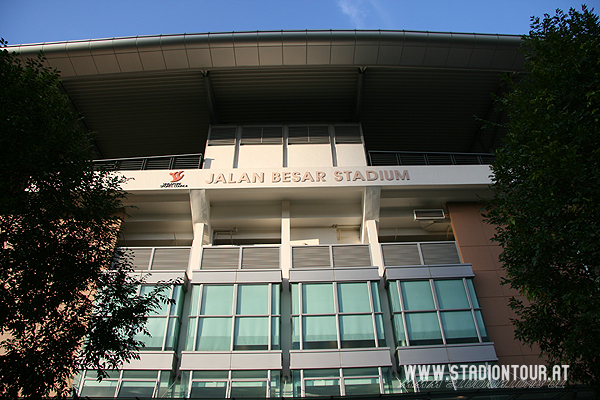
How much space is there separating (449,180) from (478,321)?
540 centimetres

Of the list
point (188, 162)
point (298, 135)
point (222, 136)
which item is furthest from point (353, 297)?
point (222, 136)

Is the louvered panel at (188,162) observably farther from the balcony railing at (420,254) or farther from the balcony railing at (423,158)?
the balcony railing at (420,254)

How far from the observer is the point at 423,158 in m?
17.1

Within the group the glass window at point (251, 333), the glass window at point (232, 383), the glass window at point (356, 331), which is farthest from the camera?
the glass window at point (356, 331)

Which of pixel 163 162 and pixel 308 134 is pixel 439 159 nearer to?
pixel 308 134

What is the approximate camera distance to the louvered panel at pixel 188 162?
653 inches

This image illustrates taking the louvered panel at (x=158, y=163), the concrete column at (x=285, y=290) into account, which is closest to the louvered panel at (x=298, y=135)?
the concrete column at (x=285, y=290)

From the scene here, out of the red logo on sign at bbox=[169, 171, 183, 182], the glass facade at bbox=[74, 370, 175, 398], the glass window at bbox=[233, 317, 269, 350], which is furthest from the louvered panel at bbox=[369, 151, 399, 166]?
the glass facade at bbox=[74, 370, 175, 398]

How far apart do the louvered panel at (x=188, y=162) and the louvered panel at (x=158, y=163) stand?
322mm

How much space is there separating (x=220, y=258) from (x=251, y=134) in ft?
20.6

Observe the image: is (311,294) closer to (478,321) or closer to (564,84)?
(478,321)

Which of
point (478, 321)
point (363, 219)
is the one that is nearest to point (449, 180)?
point (363, 219)

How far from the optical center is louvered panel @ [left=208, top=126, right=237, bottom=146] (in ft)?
57.7

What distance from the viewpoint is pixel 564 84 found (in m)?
7.71
